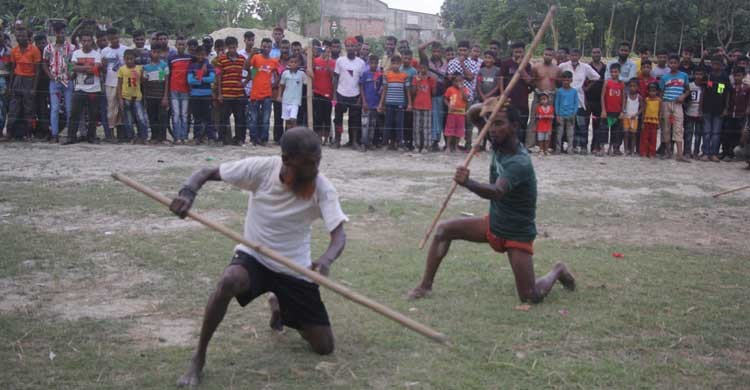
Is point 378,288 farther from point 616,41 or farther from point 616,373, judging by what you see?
point 616,41

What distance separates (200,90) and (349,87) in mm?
2716

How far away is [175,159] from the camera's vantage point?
40.1 feet

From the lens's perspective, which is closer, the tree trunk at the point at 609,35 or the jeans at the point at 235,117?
the jeans at the point at 235,117

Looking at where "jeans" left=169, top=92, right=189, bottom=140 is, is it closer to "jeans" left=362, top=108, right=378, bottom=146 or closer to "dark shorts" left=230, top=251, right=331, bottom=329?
"jeans" left=362, top=108, right=378, bottom=146

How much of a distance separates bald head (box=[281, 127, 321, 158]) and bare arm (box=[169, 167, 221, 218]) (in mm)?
532

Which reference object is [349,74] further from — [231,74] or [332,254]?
[332,254]

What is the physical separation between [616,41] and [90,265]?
109ft

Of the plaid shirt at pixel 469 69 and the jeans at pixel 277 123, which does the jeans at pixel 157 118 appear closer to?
the jeans at pixel 277 123

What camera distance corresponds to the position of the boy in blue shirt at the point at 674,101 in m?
14.0

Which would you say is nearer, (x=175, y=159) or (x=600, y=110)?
(x=175, y=159)

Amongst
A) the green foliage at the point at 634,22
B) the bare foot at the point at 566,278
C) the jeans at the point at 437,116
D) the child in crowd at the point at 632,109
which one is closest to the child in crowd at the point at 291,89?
the jeans at the point at 437,116

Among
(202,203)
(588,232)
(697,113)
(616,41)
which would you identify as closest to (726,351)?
(588,232)

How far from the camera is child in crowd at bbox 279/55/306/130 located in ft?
45.0

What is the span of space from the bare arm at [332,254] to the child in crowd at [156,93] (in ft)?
32.9
